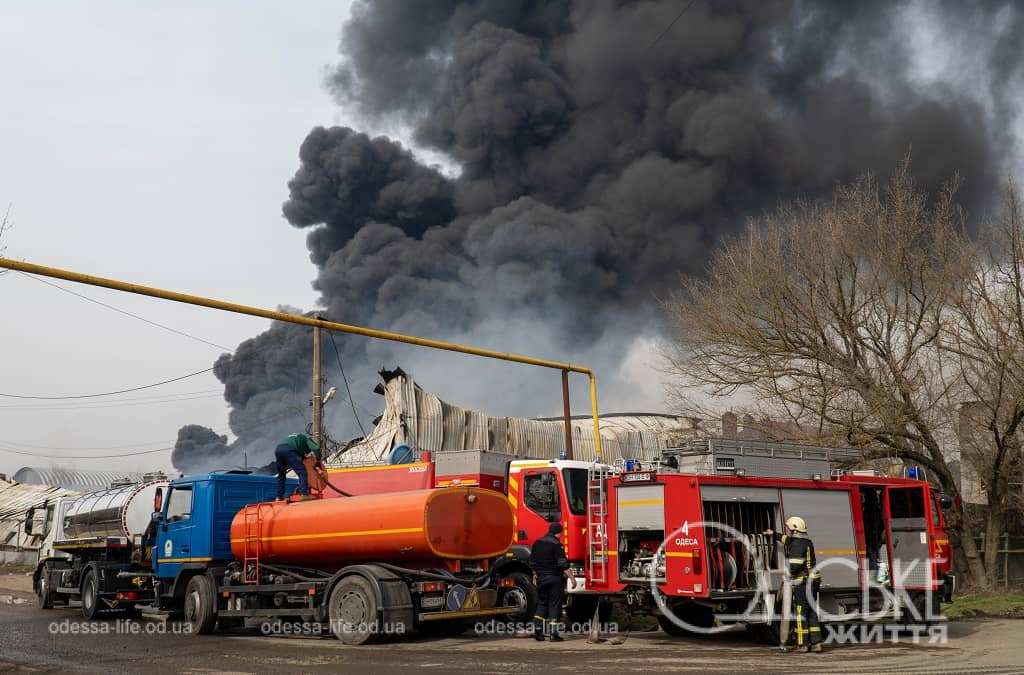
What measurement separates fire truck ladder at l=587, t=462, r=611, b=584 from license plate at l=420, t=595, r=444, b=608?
2010 millimetres

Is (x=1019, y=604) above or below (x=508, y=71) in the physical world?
below

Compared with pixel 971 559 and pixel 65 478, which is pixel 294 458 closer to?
pixel 971 559

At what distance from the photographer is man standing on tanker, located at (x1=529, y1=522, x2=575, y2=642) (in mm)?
11875

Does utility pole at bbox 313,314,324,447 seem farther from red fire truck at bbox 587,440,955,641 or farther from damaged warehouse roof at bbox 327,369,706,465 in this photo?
red fire truck at bbox 587,440,955,641

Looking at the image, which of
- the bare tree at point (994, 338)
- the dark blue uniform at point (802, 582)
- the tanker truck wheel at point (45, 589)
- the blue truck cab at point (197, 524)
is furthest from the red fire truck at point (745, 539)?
the tanker truck wheel at point (45, 589)

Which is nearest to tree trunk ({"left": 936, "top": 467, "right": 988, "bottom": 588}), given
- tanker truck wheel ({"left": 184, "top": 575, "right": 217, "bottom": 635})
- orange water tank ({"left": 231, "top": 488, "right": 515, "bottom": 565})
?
orange water tank ({"left": 231, "top": 488, "right": 515, "bottom": 565})

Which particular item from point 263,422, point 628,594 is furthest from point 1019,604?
point 263,422

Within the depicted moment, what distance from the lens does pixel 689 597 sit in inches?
433

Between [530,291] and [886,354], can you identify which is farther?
[530,291]

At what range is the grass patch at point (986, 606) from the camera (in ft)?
51.6

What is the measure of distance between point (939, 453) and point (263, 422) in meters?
37.5

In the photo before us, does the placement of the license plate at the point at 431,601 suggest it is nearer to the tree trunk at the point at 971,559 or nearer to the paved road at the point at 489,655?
the paved road at the point at 489,655

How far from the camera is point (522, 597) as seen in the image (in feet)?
42.9

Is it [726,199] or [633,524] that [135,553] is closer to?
[633,524]
